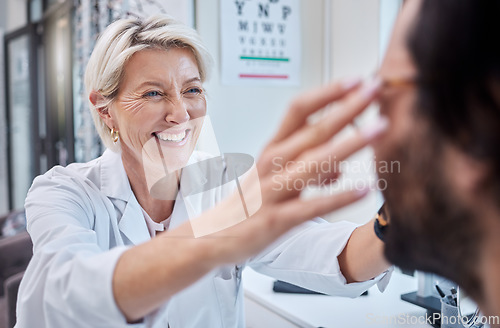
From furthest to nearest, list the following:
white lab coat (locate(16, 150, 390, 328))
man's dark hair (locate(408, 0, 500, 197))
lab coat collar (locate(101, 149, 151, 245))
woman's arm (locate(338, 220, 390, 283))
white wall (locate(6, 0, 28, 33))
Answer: white wall (locate(6, 0, 28, 33)) < lab coat collar (locate(101, 149, 151, 245)) < woman's arm (locate(338, 220, 390, 283)) < white lab coat (locate(16, 150, 390, 328)) < man's dark hair (locate(408, 0, 500, 197))

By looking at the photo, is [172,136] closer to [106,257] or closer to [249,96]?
[106,257]

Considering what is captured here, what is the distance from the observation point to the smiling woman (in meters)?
0.41

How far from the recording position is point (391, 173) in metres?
0.43

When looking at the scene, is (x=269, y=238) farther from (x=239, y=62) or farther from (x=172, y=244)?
(x=239, y=62)

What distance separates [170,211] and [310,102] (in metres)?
0.57

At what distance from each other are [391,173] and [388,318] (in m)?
0.73

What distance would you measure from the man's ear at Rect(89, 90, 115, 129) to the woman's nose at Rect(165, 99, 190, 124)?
0.67ft

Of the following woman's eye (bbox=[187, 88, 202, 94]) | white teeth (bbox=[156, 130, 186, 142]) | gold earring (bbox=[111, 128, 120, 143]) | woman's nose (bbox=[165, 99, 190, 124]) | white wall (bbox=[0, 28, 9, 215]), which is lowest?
white wall (bbox=[0, 28, 9, 215])

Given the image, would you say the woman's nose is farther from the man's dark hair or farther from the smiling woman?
the man's dark hair

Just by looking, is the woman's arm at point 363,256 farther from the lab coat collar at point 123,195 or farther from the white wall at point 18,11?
the white wall at point 18,11

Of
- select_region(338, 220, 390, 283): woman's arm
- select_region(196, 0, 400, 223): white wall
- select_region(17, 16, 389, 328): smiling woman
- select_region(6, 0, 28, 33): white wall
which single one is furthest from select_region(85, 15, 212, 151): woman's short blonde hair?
select_region(6, 0, 28, 33): white wall

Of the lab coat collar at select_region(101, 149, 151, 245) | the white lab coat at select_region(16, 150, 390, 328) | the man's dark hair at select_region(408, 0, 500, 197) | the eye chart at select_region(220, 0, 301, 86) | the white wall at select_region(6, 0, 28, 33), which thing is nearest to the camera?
the man's dark hair at select_region(408, 0, 500, 197)

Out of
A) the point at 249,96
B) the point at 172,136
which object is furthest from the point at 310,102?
the point at 249,96

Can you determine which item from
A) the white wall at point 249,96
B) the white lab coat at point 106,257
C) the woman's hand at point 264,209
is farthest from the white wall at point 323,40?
the woman's hand at point 264,209
